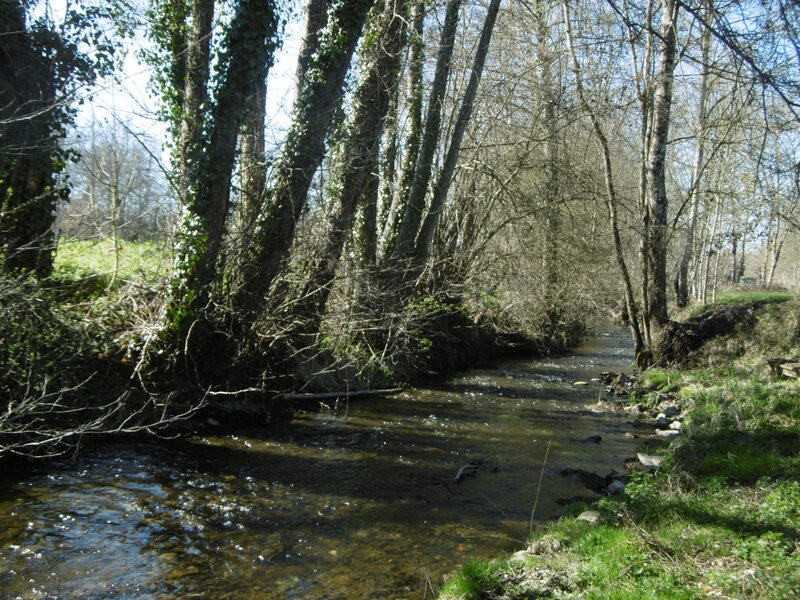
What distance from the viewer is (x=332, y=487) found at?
23.6 feet

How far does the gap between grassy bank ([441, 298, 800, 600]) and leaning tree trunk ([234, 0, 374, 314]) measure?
5.91 metres

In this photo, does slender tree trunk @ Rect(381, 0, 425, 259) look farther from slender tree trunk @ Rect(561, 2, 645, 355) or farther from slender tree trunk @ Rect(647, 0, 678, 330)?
slender tree trunk @ Rect(647, 0, 678, 330)

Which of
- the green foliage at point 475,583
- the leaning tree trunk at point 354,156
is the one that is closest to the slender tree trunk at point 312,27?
the leaning tree trunk at point 354,156

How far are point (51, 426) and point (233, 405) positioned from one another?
290 cm

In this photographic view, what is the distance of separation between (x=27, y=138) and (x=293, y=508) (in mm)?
6452

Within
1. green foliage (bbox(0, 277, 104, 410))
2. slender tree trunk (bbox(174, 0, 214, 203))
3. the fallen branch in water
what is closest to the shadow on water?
the fallen branch in water

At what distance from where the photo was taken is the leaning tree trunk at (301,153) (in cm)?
985

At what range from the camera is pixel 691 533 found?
4836mm

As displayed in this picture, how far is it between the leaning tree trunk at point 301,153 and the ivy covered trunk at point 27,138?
287 cm

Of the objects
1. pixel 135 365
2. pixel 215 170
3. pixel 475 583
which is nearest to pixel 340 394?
pixel 135 365

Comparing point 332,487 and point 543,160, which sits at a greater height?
point 543,160

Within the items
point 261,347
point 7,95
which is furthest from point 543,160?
point 7,95

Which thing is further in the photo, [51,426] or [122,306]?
[122,306]

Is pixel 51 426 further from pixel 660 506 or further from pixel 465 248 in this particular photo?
pixel 465 248
